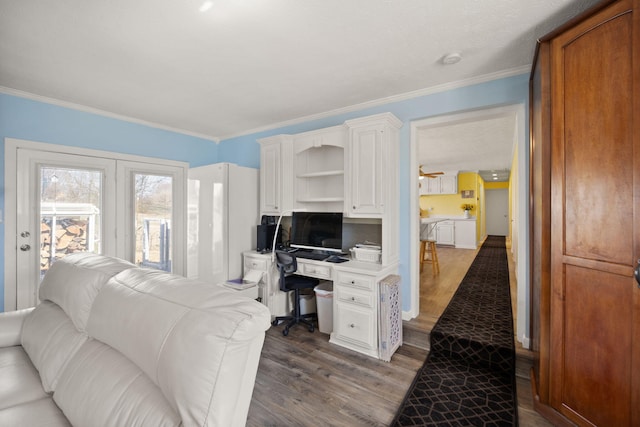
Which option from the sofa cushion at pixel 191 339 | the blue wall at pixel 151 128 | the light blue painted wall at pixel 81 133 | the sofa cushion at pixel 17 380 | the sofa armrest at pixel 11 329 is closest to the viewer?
the sofa cushion at pixel 191 339

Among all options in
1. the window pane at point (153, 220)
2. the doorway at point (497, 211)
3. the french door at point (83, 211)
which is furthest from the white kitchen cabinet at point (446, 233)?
the window pane at point (153, 220)

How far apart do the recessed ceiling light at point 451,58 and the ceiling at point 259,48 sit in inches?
1.7

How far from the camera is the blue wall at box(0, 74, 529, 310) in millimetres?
2688

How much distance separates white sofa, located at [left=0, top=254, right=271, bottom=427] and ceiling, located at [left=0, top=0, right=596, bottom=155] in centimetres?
162

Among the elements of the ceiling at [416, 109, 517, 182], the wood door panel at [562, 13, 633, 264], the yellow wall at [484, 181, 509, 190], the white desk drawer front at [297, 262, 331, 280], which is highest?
the ceiling at [416, 109, 517, 182]

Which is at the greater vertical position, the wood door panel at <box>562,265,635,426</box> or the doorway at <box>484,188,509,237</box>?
the doorway at <box>484,188,509,237</box>

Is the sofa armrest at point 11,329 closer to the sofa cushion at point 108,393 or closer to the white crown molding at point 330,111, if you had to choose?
the sofa cushion at point 108,393

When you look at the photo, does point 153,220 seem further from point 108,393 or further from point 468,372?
point 468,372

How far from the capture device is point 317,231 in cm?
346

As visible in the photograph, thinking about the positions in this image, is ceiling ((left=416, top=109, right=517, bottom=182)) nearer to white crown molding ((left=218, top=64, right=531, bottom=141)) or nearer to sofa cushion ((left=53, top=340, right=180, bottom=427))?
white crown molding ((left=218, top=64, right=531, bottom=141))

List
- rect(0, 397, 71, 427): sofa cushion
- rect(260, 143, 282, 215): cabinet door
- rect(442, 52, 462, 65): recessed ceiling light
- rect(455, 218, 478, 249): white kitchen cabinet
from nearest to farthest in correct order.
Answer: rect(0, 397, 71, 427): sofa cushion → rect(442, 52, 462, 65): recessed ceiling light → rect(260, 143, 282, 215): cabinet door → rect(455, 218, 478, 249): white kitchen cabinet

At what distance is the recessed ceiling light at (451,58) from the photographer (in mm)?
2287

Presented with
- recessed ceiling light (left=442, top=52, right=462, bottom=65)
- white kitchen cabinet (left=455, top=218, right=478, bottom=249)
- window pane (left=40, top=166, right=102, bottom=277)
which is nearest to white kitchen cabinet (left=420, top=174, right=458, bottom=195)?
white kitchen cabinet (left=455, top=218, right=478, bottom=249)

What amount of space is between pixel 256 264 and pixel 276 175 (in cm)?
116
